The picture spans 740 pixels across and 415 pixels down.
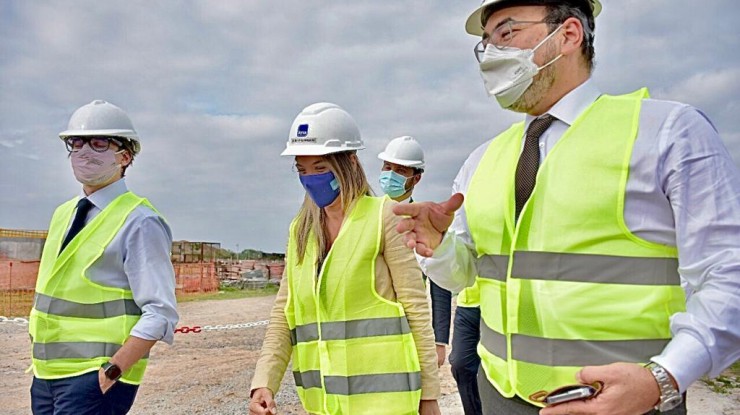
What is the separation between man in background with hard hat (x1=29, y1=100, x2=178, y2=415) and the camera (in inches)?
154

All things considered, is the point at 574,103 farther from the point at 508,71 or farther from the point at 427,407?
the point at 427,407

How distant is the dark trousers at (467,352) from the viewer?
5680mm

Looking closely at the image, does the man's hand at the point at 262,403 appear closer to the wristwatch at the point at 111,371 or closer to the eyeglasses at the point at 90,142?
the wristwatch at the point at 111,371

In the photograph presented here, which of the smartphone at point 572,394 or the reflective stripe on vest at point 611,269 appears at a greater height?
the reflective stripe on vest at point 611,269

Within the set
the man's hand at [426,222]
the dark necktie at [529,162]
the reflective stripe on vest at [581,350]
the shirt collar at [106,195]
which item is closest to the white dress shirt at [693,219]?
the reflective stripe on vest at [581,350]

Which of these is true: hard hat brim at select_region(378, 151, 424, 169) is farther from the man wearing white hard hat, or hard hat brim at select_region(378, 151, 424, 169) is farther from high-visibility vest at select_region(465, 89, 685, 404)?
high-visibility vest at select_region(465, 89, 685, 404)

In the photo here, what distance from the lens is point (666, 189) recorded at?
208 cm

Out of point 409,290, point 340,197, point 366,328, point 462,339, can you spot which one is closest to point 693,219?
point 409,290

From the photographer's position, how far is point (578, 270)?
216 cm

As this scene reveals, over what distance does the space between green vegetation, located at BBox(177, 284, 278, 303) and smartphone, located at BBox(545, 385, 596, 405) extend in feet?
81.8

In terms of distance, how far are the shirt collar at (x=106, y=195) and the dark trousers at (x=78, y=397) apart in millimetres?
1028

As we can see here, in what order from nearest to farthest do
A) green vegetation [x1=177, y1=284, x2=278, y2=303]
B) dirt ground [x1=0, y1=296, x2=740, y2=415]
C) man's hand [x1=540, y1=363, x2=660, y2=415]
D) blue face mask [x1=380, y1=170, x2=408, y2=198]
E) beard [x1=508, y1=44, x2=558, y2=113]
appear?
1. man's hand [x1=540, y1=363, x2=660, y2=415]
2. beard [x1=508, y1=44, x2=558, y2=113]
3. blue face mask [x1=380, y1=170, x2=408, y2=198]
4. dirt ground [x1=0, y1=296, x2=740, y2=415]
5. green vegetation [x1=177, y1=284, x2=278, y2=303]

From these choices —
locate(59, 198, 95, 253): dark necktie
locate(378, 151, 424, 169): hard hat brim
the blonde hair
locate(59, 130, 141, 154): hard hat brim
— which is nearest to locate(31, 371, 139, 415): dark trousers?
locate(59, 198, 95, 253): dark necktie

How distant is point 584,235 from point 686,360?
0.46 meters
